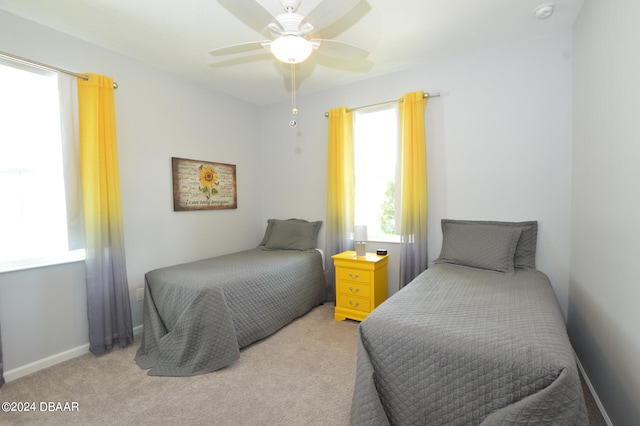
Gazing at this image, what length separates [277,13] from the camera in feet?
6.75

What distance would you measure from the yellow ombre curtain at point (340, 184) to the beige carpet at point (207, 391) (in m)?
1.19

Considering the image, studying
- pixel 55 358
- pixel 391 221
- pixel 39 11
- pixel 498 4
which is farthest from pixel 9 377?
pixel 498 4

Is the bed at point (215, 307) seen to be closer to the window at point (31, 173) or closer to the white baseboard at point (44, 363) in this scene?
the white baseboard at point (44, 363)

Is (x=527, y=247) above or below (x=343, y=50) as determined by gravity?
below

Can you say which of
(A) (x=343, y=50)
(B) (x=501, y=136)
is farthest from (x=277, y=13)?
(B) (x=501, y=136)

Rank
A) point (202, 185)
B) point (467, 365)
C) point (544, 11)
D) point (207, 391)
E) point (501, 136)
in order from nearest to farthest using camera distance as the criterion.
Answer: point (467, 365)
point (207, 391)
point (544, 11)
point (501, 136)
point (202, 185)

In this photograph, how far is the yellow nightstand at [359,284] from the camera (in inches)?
111

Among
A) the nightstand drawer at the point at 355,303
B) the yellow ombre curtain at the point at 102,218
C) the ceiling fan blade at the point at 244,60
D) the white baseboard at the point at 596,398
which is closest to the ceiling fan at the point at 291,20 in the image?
the ceiling fan blade at the point at 244,60

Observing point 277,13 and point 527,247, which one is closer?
point 277,13

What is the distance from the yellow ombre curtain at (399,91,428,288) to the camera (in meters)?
2.84

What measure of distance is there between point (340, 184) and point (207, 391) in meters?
2.25

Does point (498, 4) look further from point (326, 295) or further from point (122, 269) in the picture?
point (122, 269)

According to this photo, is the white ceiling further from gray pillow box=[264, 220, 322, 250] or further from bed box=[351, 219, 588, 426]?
bed box=[351, 219, 588, 426]

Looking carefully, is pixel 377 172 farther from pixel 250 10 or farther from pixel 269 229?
pixel 250 10
